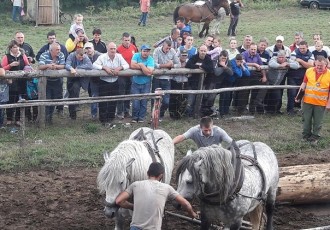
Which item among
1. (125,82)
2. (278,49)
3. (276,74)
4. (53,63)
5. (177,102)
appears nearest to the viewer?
(53,63)

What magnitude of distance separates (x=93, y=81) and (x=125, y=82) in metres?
0.67

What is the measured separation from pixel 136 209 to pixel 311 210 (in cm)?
436

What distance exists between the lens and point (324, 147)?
13.4 meters

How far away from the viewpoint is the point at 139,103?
44.2 feet

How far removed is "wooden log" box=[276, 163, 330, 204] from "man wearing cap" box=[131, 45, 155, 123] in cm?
361

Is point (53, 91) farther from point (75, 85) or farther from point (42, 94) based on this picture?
point (75, 85)

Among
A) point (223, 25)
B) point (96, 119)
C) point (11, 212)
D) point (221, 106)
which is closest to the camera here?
point (11, 212)

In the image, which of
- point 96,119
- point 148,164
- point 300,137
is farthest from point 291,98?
point 148,164

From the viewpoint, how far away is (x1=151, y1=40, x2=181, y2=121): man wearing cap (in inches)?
538

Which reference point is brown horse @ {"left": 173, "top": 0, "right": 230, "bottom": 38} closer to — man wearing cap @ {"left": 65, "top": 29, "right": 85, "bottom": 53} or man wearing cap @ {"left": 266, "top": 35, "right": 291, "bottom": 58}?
man wearing cap @ {"left": 266, "top": 35, "right": 291, "bottom": 58}

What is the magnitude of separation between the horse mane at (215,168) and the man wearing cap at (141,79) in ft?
17.9

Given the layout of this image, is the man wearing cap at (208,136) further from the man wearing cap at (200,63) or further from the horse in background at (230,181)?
the man wearing cap at (200,63)

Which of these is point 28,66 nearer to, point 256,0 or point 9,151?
point 9,151

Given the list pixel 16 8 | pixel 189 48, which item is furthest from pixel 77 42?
pixel 16 8
